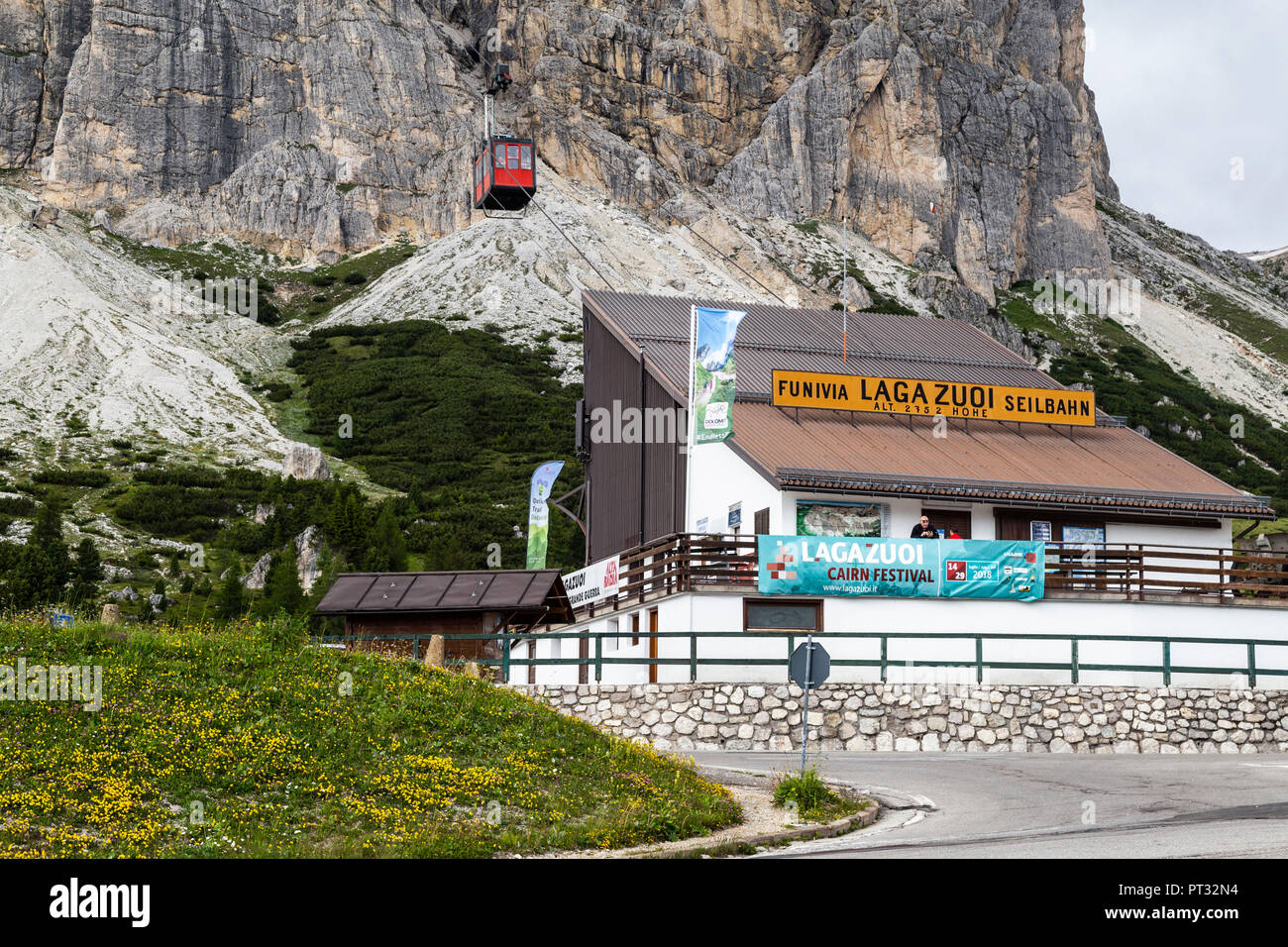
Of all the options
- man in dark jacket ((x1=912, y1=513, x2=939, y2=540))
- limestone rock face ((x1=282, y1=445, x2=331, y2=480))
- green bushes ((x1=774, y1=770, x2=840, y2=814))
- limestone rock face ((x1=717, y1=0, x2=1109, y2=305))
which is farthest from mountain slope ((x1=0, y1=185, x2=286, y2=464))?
green bushes ((x1=774, y1=770, x2=840, y2=814))

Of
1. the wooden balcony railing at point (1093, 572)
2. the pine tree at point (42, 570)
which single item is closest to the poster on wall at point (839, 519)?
the wooden balcony railing at point (1093, 572)

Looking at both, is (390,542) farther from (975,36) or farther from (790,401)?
(975,36)

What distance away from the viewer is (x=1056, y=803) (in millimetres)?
16859

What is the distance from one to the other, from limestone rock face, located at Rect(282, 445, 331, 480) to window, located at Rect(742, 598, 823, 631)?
73.0 meters

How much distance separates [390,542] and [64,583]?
1594 cm

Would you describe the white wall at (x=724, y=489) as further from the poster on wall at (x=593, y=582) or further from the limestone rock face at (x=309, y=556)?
the limestone rock face at (x=309, y=556)

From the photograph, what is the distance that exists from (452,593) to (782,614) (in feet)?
32.9

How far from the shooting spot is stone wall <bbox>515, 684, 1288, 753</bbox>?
25.4 m

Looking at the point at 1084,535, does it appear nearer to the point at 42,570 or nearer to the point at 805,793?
the point at 805,793

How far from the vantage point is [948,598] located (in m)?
29.3

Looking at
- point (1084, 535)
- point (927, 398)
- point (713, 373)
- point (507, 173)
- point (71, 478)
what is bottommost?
point (1084, 535)

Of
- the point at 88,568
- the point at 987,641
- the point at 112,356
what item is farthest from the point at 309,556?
the point at 112,356

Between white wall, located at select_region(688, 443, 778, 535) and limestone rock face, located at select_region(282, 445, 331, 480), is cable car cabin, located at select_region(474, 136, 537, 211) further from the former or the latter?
white wall, located at select_region(688, 443, 778, 535)
